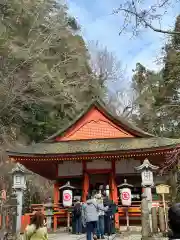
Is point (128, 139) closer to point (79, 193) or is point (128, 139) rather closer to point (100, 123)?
point (100, 123)

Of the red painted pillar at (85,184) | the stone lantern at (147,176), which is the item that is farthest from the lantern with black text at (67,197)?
the stone lantern at (147,176)

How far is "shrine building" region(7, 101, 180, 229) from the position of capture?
1540 cm

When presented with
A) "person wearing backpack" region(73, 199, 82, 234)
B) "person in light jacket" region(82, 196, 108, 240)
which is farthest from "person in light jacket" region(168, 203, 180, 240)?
"person wearing backpack" region(73, 199, 82, 234)

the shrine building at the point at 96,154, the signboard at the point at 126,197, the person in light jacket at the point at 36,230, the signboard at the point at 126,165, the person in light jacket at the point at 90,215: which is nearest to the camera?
the person in light jacket at the point at 36,230

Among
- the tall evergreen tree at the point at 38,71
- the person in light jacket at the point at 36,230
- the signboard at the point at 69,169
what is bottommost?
the person in light jacket at the point at 36,230

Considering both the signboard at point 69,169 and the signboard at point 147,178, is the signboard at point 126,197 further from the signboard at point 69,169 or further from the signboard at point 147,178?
the signboard at point 69,169

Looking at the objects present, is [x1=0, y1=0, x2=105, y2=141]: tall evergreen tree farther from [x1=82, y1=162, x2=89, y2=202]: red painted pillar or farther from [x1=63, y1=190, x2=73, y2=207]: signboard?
[x1=63, y1=190, x2=73, y2=207]: signboard

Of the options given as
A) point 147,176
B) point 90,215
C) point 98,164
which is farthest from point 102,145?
point 90,215

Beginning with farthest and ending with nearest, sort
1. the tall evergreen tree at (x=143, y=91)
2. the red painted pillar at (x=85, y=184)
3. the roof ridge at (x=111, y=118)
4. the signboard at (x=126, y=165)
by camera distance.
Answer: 1. the tall evergreen tree at (x=143, y=91)
2. the roof ridge at (x=111, y=118)
3. the signboard at (x=126, y=165)
4. the red painted pillar at (x=85, y=184)

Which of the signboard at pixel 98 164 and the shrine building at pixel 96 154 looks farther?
the signboard at pixel 98 164

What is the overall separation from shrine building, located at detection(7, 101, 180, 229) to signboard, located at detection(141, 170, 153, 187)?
1385mm

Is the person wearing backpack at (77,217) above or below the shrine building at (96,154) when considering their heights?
below

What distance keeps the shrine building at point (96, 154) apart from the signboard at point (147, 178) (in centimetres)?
138

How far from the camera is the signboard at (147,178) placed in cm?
1369
